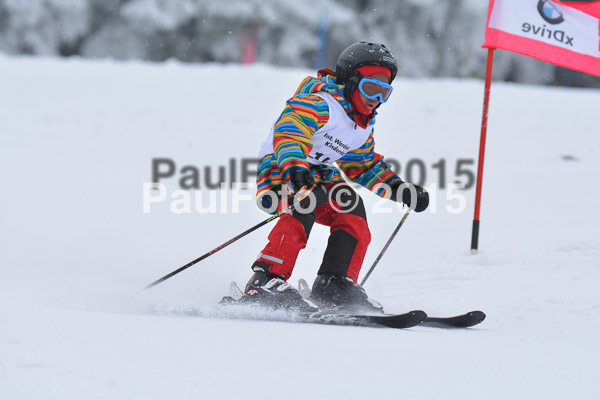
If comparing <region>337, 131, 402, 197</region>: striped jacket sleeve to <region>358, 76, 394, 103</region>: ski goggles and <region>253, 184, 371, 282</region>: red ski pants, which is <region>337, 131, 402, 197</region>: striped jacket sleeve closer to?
<region>253, 184, 371, 282</region>: red ski pants

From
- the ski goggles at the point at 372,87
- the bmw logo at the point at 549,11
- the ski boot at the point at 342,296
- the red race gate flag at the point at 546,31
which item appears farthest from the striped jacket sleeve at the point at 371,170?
the bmw logo at the point at 549,11

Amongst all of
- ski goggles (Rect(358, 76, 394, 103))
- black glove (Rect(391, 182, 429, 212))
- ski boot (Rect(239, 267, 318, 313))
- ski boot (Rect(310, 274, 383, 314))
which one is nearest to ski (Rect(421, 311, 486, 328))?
ski boot (Rect(310, 274, 383, 314))

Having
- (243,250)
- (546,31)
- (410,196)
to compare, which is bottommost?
(243,250)

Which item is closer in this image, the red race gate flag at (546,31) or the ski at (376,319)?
the ski at (376,319)

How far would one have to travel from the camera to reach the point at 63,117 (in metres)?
10.9

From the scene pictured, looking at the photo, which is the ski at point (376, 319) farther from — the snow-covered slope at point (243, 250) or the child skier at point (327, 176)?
the child skier at point (327, 176)

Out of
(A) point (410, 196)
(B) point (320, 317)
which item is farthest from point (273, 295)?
(A) point (410, 196)

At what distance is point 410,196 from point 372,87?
735mm

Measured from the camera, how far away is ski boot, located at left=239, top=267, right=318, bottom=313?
350 cm

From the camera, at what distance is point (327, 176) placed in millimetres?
4043

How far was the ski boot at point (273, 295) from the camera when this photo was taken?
350 centimetres

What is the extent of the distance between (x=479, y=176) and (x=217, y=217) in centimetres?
272

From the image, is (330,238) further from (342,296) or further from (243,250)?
(243,250)

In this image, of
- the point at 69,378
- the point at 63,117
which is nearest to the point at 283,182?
the point at 69,378
